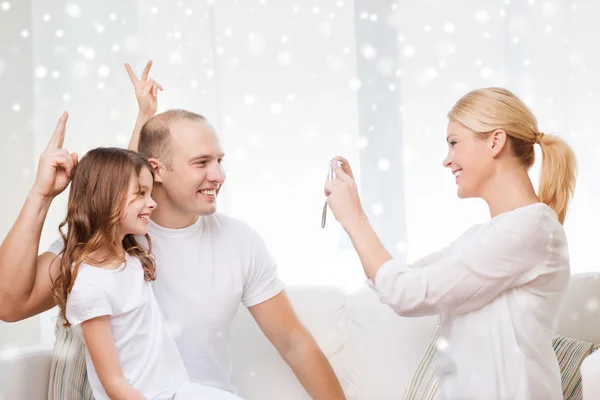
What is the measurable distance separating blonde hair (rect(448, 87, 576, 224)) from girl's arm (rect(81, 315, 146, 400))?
86cm

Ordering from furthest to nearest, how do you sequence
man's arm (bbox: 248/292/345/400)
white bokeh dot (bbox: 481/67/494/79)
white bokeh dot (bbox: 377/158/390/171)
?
white bokeh dot (bbox: 377/158/390/171)
white bokeh dot (bbox: 481/67/494/79)
man's arm (bbox: 248/292/345/400)

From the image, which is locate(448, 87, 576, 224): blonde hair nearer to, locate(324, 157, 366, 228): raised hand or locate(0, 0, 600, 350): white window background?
locate(324, 157, 366, 228): raised hand

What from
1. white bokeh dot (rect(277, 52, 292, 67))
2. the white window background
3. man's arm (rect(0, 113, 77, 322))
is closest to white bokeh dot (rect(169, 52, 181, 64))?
the white window background

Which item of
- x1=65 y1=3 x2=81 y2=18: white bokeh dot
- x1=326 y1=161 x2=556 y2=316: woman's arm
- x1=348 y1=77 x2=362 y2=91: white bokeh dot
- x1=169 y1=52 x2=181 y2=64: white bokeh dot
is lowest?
x1=326 y1=161 x2=556 y2=316: woman's arm

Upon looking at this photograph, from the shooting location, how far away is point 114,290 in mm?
1557

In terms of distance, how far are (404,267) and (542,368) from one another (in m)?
0.34

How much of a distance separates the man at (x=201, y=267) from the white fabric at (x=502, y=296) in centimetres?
49

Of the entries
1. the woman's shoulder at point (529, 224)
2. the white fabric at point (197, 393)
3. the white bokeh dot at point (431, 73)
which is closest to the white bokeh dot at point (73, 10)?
the white bokeh dot at point (431, 73)

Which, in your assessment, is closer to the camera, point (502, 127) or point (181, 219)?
point (502, 127)

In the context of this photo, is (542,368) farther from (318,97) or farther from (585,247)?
(318,97)

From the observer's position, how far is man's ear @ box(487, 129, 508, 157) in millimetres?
1546

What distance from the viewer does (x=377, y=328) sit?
6.60 feet

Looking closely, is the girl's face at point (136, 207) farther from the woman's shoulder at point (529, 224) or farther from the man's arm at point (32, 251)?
the woman's shoulder at point (529, 224)

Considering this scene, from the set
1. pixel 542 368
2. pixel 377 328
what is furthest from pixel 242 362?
pixel 542 368
